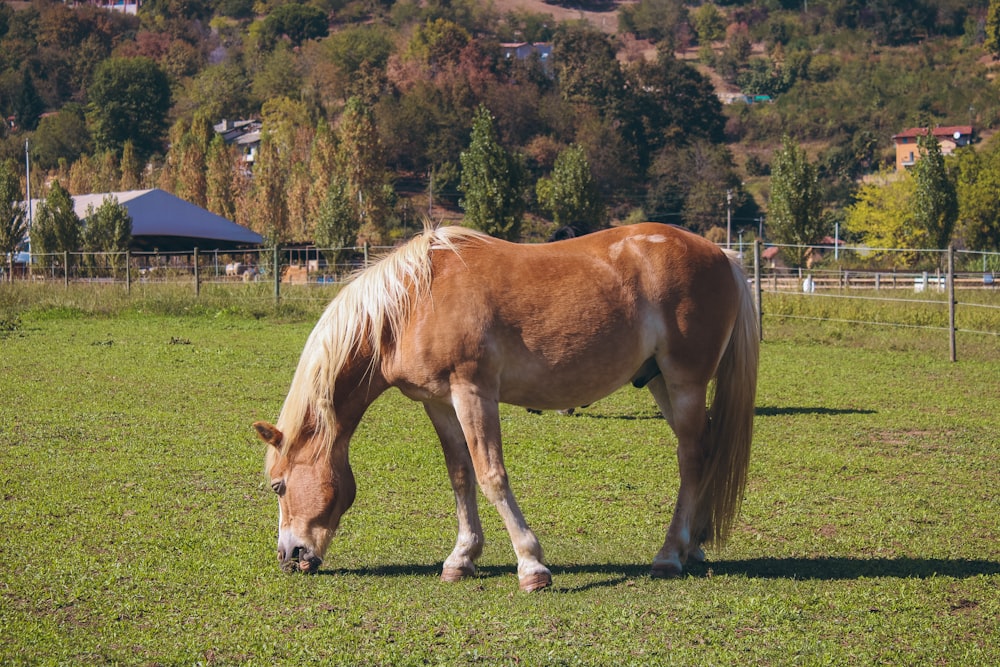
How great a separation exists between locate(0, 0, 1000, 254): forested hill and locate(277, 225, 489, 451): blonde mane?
44030mm

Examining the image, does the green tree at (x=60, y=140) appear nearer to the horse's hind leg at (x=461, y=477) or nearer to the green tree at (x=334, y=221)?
the green tree at (x=334, y=221)

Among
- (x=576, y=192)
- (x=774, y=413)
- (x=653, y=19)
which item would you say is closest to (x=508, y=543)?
(x=774, y=413)

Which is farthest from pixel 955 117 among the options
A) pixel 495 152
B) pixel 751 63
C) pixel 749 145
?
pixel 495 152

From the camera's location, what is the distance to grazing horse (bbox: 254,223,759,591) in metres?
4.89

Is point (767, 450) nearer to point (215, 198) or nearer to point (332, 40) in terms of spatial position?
point (215, 198)

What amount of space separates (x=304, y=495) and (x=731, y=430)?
2101 millimetres

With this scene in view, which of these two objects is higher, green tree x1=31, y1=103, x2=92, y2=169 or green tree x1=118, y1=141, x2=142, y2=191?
green tree x1=31, y1=103, x2=92, y2=169

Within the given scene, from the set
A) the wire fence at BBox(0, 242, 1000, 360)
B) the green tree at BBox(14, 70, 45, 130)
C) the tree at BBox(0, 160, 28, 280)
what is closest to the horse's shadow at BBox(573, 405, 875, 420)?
the wire fence at BBox(0, 242, 1000, 360)

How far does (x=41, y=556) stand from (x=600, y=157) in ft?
306

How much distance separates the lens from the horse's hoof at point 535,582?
15.5 feet

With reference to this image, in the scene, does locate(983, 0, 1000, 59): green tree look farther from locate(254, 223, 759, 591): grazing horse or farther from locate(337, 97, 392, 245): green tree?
locate(254, 223, 759, 591): grazing horse

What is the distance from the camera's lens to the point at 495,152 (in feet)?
161

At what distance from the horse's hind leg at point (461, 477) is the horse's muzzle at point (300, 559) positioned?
61 centimetres

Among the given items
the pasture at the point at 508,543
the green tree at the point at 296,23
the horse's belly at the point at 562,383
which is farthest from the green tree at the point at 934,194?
the green tree at the point at 296,23
